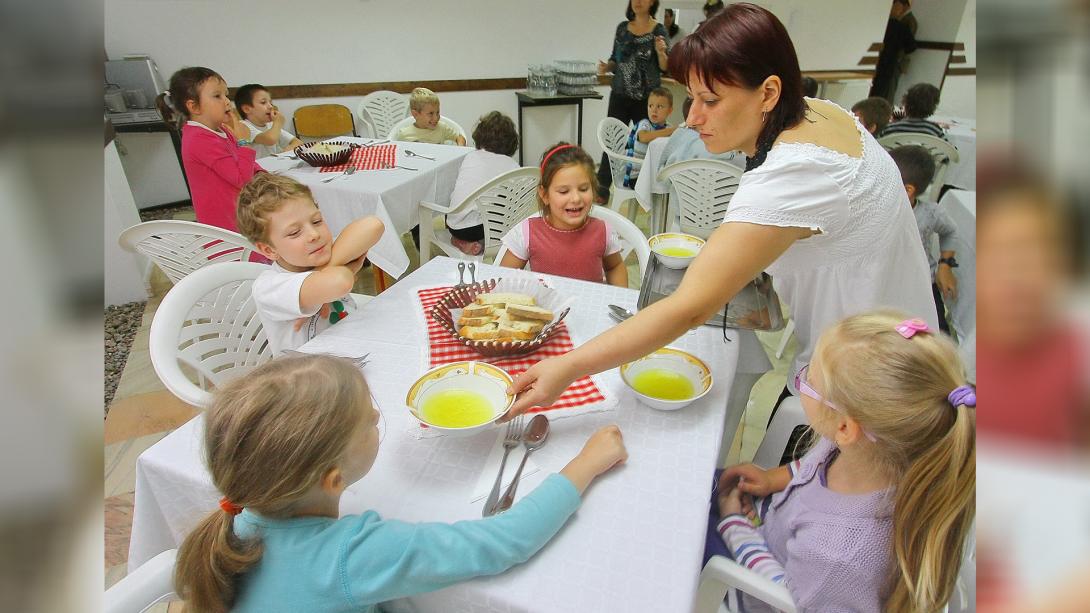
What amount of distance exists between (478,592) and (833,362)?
634 mm

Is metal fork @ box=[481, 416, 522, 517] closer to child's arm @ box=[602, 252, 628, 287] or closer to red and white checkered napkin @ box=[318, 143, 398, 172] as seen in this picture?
child's arm @ box=[602, 252, 628, 287]

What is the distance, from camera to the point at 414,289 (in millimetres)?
1489

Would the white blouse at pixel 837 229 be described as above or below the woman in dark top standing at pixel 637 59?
below

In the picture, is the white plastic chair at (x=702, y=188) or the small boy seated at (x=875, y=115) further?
the small boy seated at (x=875, y=115)

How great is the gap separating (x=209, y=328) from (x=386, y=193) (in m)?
1.23

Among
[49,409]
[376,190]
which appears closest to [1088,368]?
[49,409]

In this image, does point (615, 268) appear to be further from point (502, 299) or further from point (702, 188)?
Answer: point (702, 188)

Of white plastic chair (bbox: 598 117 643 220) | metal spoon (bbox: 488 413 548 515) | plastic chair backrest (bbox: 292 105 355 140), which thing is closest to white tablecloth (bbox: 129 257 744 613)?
metal spoon (bbox: 488 413 548 515)

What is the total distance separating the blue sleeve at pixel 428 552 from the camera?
73cm

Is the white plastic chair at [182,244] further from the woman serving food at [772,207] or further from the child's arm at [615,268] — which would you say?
the woman serving food at [772,207]

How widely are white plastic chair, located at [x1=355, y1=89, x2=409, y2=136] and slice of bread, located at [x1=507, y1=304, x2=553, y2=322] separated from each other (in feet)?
12.9

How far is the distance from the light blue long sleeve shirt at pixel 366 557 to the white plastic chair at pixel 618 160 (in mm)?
3076

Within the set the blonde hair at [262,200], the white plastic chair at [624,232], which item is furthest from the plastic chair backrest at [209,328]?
the white plastic chair at [624,232]

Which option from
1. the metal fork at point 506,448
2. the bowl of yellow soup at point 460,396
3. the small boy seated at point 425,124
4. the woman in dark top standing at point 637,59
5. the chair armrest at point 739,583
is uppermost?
the woman in dark top standing at point 637,59
